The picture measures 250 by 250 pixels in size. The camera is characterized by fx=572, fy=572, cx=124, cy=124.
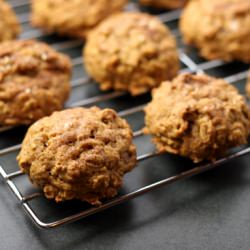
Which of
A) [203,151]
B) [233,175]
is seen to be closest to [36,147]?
[203,151]

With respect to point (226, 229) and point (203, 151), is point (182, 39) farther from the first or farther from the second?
point (226, 229)

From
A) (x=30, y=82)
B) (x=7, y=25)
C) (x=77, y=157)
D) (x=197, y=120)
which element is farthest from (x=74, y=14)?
(x=77, y=157)

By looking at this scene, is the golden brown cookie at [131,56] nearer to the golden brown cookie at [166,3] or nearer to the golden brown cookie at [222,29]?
the golden brown cookie at [222,29]

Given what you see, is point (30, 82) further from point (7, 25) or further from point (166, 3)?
point (166, 3)

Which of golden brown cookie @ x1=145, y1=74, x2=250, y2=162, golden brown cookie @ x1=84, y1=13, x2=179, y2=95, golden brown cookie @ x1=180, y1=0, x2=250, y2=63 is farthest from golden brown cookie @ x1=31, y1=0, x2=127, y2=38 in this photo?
golden brown cookie @ x1=145, y1=74, x2=250, y2=162

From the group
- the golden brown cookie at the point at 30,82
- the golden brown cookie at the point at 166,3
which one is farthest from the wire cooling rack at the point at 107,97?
the golden brown cookie at the point at 30,82

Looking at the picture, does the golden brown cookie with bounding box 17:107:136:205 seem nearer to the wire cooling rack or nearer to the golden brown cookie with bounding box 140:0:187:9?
the wire cooling rack

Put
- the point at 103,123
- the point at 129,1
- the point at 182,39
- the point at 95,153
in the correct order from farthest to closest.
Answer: the point at 129,1 → the point at 182,39 → the point at 103,123 → the point at 95,153
